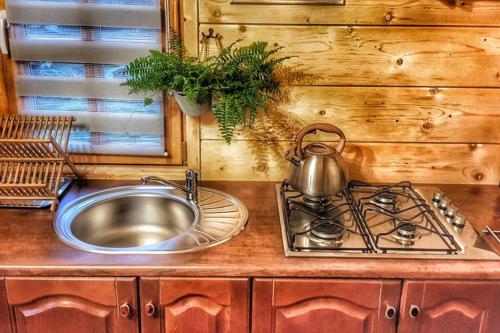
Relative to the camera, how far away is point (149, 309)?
4.17ft

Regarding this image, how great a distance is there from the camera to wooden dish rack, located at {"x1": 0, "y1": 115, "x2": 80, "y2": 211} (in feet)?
5.07

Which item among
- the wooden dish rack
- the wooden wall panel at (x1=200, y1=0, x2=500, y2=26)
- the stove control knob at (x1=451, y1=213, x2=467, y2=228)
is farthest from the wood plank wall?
the wooden dish rack

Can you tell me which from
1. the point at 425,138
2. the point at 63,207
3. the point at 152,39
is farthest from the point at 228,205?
the point at 425,138

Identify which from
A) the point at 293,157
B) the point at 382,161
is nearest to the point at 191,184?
the point at 293,157

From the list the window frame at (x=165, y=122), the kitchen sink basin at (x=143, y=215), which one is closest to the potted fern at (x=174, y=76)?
the window frame at (x=165, y=122)

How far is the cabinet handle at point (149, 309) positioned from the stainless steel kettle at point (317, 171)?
607 mm

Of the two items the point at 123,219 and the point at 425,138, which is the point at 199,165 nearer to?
the point at 123,219

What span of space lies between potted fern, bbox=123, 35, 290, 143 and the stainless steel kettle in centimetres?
21

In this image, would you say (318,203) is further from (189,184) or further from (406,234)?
(189,184)

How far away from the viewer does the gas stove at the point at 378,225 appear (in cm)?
131

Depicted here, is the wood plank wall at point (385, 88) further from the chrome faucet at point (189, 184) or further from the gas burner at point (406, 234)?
the gas burner at point (406, 234)

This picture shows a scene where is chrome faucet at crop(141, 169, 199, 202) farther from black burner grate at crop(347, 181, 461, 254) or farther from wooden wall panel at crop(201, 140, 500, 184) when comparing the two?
black burner grate at crop(347, 181, 461, 254)

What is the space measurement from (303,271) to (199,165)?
0.71 m

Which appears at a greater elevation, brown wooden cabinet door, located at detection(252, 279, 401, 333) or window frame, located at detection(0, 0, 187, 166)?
window frame, located at detection(0, 0, 187, 166)
